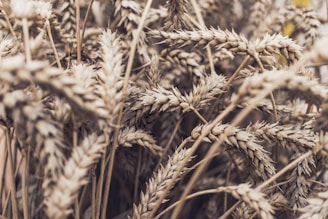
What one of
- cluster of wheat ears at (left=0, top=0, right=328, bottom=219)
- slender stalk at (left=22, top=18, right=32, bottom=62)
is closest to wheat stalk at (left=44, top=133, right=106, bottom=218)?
cluster of wheat ears at (left=0, top=0, right=328, bottom=219)

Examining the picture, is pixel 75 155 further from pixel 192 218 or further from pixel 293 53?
pixel 192 218

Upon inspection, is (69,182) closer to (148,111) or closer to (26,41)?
(26,41)

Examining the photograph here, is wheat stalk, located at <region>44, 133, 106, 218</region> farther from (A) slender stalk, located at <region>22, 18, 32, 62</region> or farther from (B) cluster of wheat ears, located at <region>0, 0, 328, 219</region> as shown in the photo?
(A) slender stalk, located at <region>22, 18, 32, 62</region>

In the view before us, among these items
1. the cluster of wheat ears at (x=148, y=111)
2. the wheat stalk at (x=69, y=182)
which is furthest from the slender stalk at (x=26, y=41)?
the wheat stalk at (x=69, y=182)

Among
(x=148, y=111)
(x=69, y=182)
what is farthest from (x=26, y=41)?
(x=148, y=111)

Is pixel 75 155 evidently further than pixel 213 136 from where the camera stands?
No

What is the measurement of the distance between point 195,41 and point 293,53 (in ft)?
0.57

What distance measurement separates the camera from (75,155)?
2.18ft

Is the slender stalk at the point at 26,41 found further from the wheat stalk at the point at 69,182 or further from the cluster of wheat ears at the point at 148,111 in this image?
the wheat stalk at the point at 69,182

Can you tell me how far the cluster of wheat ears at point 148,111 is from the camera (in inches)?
25.5

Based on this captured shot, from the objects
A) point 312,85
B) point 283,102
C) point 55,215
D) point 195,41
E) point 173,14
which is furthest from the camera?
point 283,102

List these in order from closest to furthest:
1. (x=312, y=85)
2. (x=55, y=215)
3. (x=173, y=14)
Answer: (x=55, y=215)
(x=312, y=85)
(x=173, y=14)

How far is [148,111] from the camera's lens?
3.35 feet

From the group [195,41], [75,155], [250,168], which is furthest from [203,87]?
[75,155]
